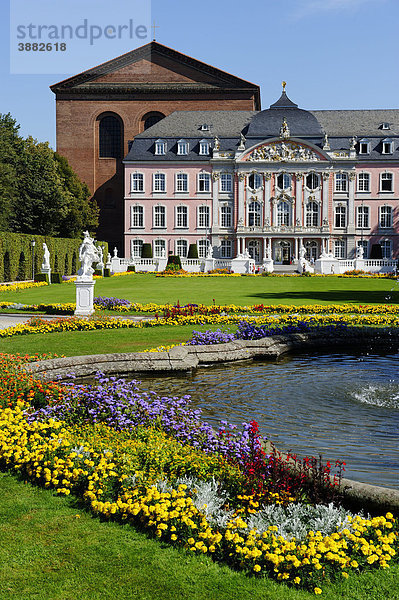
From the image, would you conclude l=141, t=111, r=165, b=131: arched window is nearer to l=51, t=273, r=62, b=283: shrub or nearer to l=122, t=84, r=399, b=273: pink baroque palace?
l=122, t=84, r=399, b=273: pink baroque palace

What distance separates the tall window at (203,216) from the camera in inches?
2469

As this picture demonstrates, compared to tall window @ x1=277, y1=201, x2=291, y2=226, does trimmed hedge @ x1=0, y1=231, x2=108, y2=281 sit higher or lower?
lower

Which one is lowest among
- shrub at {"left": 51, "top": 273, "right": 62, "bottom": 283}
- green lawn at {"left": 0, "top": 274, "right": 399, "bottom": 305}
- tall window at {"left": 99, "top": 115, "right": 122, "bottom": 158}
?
green lawn at {"left": 0, "top": 274, "right": 399, "bottom": 305}

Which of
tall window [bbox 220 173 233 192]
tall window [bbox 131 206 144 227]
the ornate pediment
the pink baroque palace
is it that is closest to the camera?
the ornate pediment

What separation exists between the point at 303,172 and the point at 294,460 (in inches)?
2262

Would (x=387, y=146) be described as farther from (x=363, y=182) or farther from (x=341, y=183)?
(x=341, y=183)

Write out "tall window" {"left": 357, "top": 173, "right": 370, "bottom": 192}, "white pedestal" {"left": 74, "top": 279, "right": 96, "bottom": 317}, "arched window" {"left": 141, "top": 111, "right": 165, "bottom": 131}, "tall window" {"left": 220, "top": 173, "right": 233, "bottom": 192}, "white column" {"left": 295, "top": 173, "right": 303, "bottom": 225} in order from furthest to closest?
"arched window" {"left": 141, "top": 111, "right": 165, "bottom": 131} < "tall window" {"left": 220, "top": 173, "right": 233, "bottom": 192} < "tall window" {"left": 357, "top": 173, "right": 370, "bottom": 192} < "white column" {"left": 295, "top": 173, "right": 303, "bottom": 225} < "white pedestal" {"left": 74, "top": 279, "right": 96, "bottom": 317}

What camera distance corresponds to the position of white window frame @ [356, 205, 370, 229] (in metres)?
61.4

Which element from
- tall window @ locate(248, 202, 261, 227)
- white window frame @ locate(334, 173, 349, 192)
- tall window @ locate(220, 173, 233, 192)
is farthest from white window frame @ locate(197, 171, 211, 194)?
white window frame @ locate(334, 173, 349, 192)

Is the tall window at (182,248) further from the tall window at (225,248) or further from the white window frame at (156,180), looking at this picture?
the white window frame at (156,180)

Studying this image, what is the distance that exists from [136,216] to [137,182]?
11.1ft

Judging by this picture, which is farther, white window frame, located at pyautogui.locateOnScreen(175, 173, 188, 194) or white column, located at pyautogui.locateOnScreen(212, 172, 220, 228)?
white window frame, located at pyautogui.locateOnScreen(175, 173, 188, 194)

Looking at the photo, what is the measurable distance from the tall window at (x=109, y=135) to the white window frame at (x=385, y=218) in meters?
28.4

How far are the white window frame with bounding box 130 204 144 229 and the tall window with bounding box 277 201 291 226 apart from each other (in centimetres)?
1370
